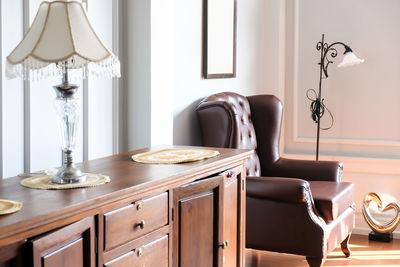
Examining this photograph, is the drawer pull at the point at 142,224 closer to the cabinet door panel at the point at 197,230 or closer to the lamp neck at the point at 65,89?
the cabinet door panel at the point at 197,230

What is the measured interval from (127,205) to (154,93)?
1.17 metres

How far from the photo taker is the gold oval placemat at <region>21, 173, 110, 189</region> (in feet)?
6.00

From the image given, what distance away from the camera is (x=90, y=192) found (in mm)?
1760

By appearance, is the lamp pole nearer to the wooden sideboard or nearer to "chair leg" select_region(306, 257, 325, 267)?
"chair leg" select_region(306, 257, 325, 267)

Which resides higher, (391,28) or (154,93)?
(391,28)

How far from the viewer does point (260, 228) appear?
3.44 m

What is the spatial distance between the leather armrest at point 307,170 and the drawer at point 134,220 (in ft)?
6.66

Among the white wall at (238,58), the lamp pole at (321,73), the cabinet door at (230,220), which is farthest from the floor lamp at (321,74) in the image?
the cabinet door at (230,220)

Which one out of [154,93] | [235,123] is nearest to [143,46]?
[154,93]

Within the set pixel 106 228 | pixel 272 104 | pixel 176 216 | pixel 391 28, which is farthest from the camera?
pixel 391 28

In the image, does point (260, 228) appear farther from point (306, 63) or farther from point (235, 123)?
point (306, 63)

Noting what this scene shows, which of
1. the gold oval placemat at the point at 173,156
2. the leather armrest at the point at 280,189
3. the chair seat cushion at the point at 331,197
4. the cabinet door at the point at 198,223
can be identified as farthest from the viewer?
the chair seat cushion at the point at 331,197

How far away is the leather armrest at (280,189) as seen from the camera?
10.7 ft

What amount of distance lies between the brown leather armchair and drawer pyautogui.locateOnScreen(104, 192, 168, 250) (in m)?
1.35
